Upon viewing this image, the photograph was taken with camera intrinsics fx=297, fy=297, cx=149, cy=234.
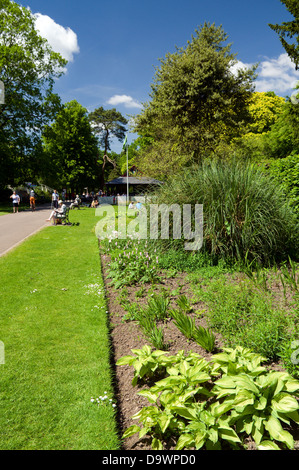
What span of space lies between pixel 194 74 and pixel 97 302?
46.9 feet

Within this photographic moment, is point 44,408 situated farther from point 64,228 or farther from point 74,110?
point 74,110

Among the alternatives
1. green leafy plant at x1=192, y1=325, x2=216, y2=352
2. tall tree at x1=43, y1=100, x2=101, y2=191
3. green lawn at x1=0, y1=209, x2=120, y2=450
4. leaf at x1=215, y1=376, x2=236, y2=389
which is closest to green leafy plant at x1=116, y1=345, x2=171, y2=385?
green lawn at x1=0, y1=209, x2=120, y2=450

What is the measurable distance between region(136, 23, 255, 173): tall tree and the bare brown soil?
36.7 feet

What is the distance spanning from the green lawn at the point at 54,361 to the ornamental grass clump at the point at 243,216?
2.55m

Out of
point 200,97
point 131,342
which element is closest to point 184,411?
point 131,342

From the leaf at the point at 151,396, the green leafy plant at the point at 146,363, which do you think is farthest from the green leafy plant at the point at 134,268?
the leaf at the point at 151,396

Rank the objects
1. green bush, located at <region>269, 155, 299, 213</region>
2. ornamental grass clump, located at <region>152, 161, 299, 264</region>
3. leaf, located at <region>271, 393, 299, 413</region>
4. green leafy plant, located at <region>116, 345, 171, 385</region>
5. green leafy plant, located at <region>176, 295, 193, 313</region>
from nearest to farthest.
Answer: leaf, located at <region>271, 393, 299, 413</region>
green leafy plant, located at <region>116, 345, 171, 385</region>
green leafy plant, located at <region>176, 295, 193, 313</region>
ornamental grass clump, located at <region>152, 161, 299, 264</region>
green bush, located at <region>269, 155, 299, 213</region>

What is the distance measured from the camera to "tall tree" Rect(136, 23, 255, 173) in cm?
1569

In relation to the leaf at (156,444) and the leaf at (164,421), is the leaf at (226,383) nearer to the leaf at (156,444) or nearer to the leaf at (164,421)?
the leaf at (164,421)

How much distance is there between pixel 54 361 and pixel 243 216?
4237mm

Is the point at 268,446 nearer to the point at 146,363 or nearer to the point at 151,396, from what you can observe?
the point at 151,396

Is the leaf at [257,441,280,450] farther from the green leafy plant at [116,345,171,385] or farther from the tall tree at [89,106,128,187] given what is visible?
the tall tree at [89,106,128,187]

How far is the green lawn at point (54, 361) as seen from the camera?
8.09 ft

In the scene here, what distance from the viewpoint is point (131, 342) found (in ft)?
12.6
